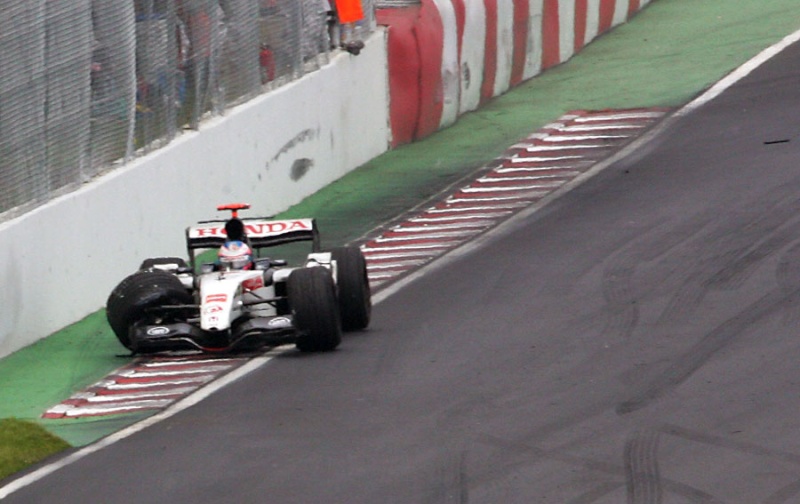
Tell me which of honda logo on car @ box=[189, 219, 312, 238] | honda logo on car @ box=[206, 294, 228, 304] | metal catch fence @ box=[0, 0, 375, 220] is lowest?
honda logo on car @ box=[206, 294, 228, 304]

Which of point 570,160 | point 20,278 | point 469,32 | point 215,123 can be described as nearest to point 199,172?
point 215,123

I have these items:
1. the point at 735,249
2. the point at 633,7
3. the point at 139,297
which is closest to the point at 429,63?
the point at 633,7

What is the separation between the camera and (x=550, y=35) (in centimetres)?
2339

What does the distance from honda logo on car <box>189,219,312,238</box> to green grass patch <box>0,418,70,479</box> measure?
278 cm

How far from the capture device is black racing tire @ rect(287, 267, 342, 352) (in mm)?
11508

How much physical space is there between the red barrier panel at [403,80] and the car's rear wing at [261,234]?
24.9ft

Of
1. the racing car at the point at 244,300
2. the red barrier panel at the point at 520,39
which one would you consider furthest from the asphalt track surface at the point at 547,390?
the red barrier panel at the point at 520,39

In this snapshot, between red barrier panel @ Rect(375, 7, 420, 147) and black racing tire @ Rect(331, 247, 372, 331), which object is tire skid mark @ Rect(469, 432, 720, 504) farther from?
red barrier panel @ Rect(375, 7, 420, 147)

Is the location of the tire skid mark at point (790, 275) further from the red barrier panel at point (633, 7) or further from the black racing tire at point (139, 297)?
the red barrier panel at point (633, 7)

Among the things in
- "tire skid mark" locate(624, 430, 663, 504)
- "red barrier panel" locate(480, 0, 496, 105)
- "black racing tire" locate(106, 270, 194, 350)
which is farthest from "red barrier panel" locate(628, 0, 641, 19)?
"tire skid mark" locate(624, 430, 663, 504)

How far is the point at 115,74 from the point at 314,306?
4.06 meters

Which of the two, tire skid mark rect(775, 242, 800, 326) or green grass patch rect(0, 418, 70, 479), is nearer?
green grass patch rect(0, 418, 70, 479)

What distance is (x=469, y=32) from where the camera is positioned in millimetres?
21125

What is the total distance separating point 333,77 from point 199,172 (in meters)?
3.53
